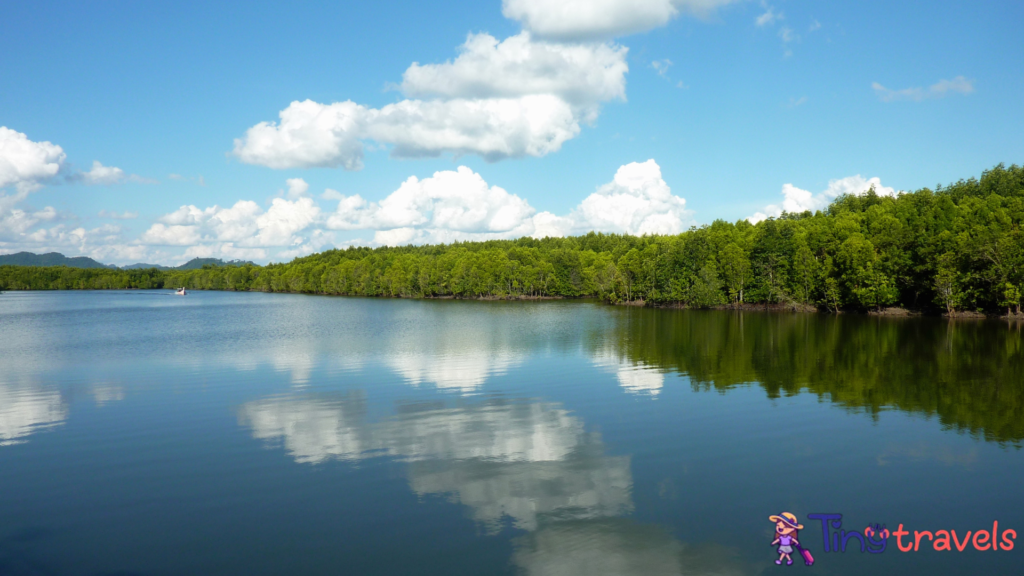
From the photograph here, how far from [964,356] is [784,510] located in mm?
27795

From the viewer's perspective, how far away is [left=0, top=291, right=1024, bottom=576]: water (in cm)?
945

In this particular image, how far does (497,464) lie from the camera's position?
44.2ft

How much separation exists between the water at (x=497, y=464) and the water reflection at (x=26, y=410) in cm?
12

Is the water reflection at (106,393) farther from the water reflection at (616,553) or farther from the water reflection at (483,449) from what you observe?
the water reflection at (616,553)

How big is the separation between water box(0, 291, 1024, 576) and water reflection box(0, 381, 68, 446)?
120mm

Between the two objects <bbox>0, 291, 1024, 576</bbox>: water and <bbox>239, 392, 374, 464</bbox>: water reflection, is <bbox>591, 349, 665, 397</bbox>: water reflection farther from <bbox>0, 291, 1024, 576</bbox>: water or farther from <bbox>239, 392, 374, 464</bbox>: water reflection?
<bbox>239, 392, 374, 464</bbox>: water reflection

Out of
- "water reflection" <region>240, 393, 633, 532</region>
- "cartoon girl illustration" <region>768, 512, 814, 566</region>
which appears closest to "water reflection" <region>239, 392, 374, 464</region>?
"water reflection" <region>240, 393, 633, 532</region>

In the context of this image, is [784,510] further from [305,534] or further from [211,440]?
[211,440]

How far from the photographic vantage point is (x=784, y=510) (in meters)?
11.0

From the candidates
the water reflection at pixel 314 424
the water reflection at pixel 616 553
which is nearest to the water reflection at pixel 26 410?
the water reflection at pixel 314 424

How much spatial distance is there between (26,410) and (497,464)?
17.7 m

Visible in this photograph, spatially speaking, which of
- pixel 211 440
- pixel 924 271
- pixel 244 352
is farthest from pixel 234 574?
pixel 924 271

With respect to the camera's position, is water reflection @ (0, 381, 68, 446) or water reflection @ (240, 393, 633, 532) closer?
water reflection @ (240, 393, 633, 532)

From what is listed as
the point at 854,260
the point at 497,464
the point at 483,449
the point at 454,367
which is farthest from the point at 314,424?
the point at 854,260
